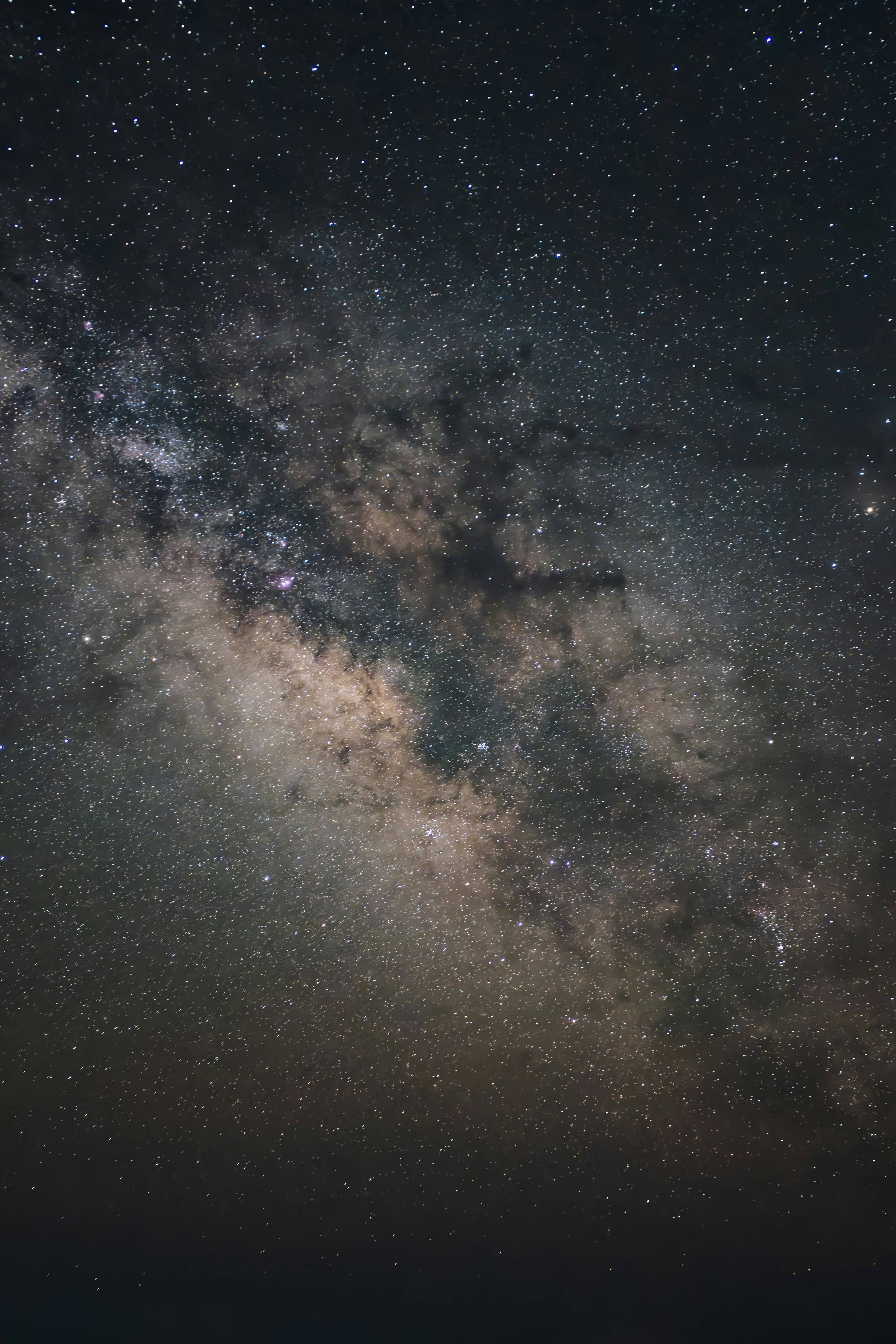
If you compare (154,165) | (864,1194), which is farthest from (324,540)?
(864,1194)

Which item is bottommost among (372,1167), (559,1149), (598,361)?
(372,1167)

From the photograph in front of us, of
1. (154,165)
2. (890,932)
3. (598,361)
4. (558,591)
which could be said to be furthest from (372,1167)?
(154,165)

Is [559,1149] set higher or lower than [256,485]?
lower

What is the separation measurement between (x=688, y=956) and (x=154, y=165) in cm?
613

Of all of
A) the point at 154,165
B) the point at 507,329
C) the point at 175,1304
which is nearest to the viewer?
the point at 154,165

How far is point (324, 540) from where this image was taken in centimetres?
310

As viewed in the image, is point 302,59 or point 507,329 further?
point 507,329

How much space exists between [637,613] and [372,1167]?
5181mm

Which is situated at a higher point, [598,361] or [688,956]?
[598,361]

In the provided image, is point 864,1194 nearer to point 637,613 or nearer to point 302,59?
point 637,613

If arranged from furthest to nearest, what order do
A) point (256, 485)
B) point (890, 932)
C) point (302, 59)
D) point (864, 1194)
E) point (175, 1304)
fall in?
point (175, 1304) → point (864, 1194) → point (890, 932) → point (256, 485) → point (302, 59)

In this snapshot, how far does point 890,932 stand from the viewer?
137 inches

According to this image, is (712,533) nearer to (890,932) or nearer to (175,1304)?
(890,932)

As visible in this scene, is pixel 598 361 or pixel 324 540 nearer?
pixel 598 361
